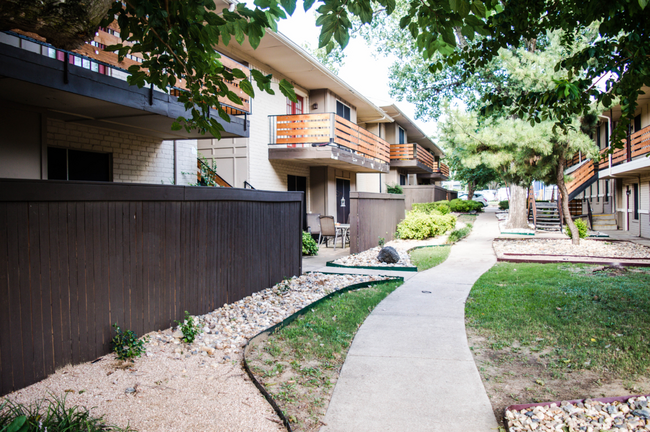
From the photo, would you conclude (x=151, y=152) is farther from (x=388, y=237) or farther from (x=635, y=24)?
(x=635, y=24)

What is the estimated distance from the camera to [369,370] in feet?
13.0

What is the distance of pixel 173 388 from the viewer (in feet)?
11.5

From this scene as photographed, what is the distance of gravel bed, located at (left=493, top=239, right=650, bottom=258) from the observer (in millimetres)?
11880

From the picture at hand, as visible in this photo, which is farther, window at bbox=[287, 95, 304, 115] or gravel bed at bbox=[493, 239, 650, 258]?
window at bbox=[287, 95, 304, 115]

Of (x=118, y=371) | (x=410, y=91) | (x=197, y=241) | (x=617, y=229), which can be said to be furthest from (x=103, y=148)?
(x=617, y=229)

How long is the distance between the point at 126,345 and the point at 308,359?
174 cm

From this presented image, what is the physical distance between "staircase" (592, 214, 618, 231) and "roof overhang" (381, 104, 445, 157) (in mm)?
11373

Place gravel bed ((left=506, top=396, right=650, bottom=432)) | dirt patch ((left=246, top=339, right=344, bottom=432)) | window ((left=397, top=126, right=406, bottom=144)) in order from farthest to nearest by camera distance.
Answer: window ((left=397, top=126, right=406, bottom=144)), dirt patch ((left=246, top=339, right=344, bottom=432)), gravel bed ((left=506, top=396, right=650, bottom=432))

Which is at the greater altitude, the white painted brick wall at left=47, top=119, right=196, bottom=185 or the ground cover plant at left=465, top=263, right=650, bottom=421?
the white painted brick wall at left=47, top=119, right=196, bottom=185

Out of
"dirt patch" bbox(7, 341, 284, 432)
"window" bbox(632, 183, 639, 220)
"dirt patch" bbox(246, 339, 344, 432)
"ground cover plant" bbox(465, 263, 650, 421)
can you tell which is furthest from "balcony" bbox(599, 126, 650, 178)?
"dirt patch" bbox(7, 341, 284, 432)

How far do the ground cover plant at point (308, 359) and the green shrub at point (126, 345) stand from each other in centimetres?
105

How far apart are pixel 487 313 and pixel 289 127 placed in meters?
10.5

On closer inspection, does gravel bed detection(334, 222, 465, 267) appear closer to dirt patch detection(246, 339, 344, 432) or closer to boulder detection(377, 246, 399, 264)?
boulder detection(377, 246, 399, 264)

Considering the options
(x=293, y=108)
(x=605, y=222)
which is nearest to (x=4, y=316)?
(x=293, y=108)
